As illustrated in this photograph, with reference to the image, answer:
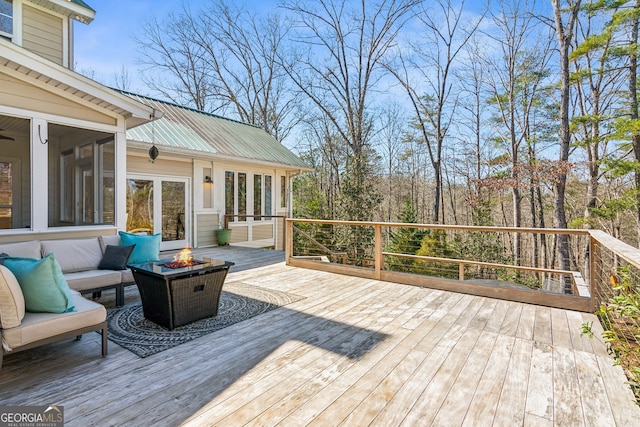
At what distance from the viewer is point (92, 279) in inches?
148

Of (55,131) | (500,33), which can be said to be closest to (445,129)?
(500,33)

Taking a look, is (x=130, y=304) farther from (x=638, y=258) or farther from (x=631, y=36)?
(x=631, y=36)

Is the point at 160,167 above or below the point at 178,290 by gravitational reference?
above

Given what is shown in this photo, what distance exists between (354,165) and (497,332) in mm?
9024

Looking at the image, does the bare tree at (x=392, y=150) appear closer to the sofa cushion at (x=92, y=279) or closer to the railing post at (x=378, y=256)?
the railing post at (x=378, y=256)

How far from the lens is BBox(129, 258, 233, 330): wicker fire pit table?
3275 mm

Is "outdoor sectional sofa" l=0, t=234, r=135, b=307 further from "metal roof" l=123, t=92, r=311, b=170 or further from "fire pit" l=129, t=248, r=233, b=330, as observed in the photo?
"metal roof" l=123, t=92, r=311, b=170

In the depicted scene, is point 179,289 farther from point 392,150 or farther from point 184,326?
Result: point 392,150

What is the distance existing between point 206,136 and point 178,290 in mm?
6727

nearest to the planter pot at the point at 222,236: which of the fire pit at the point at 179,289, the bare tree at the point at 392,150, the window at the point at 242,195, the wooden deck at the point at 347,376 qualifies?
the window at the point at 242,195

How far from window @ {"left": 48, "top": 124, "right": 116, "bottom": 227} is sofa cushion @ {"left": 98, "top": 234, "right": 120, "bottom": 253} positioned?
22.3 inches

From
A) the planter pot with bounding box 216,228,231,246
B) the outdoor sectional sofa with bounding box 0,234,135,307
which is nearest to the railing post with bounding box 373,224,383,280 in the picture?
the outdoor sectional sofa with bounding box 0,234,135,307

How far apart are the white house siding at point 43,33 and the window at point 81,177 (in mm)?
2189

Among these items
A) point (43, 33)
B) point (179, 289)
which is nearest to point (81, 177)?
point (43, 33)
